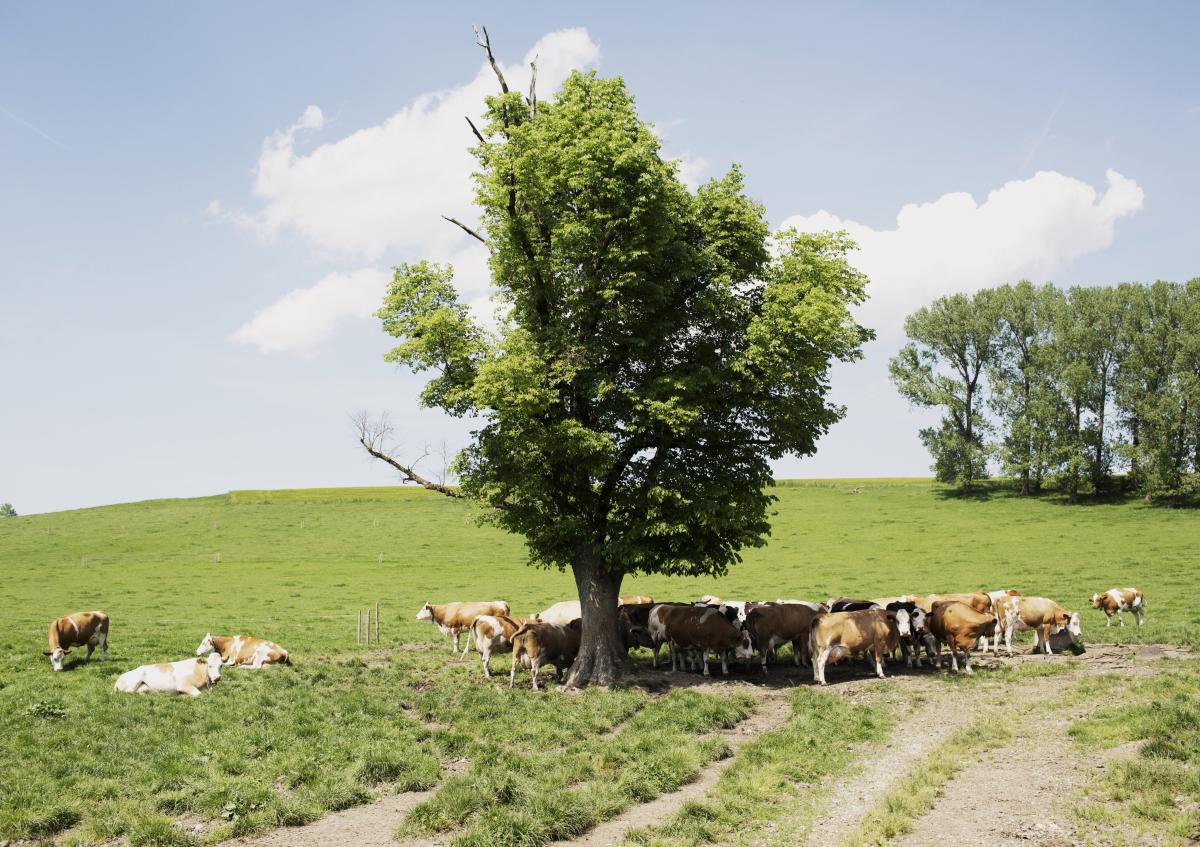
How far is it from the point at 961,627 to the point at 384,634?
2104 cm

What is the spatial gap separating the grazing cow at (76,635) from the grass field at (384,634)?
1.90ft

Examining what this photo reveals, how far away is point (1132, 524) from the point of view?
57.8 meters

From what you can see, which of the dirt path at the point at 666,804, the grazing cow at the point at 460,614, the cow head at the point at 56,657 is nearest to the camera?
the dirt path at the point at 666,804

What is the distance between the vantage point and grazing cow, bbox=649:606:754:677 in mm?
23062

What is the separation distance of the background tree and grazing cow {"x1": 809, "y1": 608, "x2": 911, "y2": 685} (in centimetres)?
5353

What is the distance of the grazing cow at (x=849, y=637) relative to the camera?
2180 centimetres

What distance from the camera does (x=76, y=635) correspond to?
23.6 meters

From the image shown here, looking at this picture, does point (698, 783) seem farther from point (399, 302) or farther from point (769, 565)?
point (769, 565)

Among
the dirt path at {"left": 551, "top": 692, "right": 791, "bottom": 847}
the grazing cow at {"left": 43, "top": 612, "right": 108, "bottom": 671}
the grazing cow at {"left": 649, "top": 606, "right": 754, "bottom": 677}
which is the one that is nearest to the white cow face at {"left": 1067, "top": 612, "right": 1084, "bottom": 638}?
the grazing cow at {"left": 649, "top": 606, "right": 754, "bottom": 677}

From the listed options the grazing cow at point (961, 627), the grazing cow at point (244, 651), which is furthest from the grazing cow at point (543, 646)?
the grazing cow at point (961, 627)

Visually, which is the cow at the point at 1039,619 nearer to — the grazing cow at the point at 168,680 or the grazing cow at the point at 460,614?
the grazing cow at the point at 460,614

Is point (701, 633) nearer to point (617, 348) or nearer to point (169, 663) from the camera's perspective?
point (617, 348)

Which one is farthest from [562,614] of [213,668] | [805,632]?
[213,668]

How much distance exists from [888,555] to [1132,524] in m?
19.1
